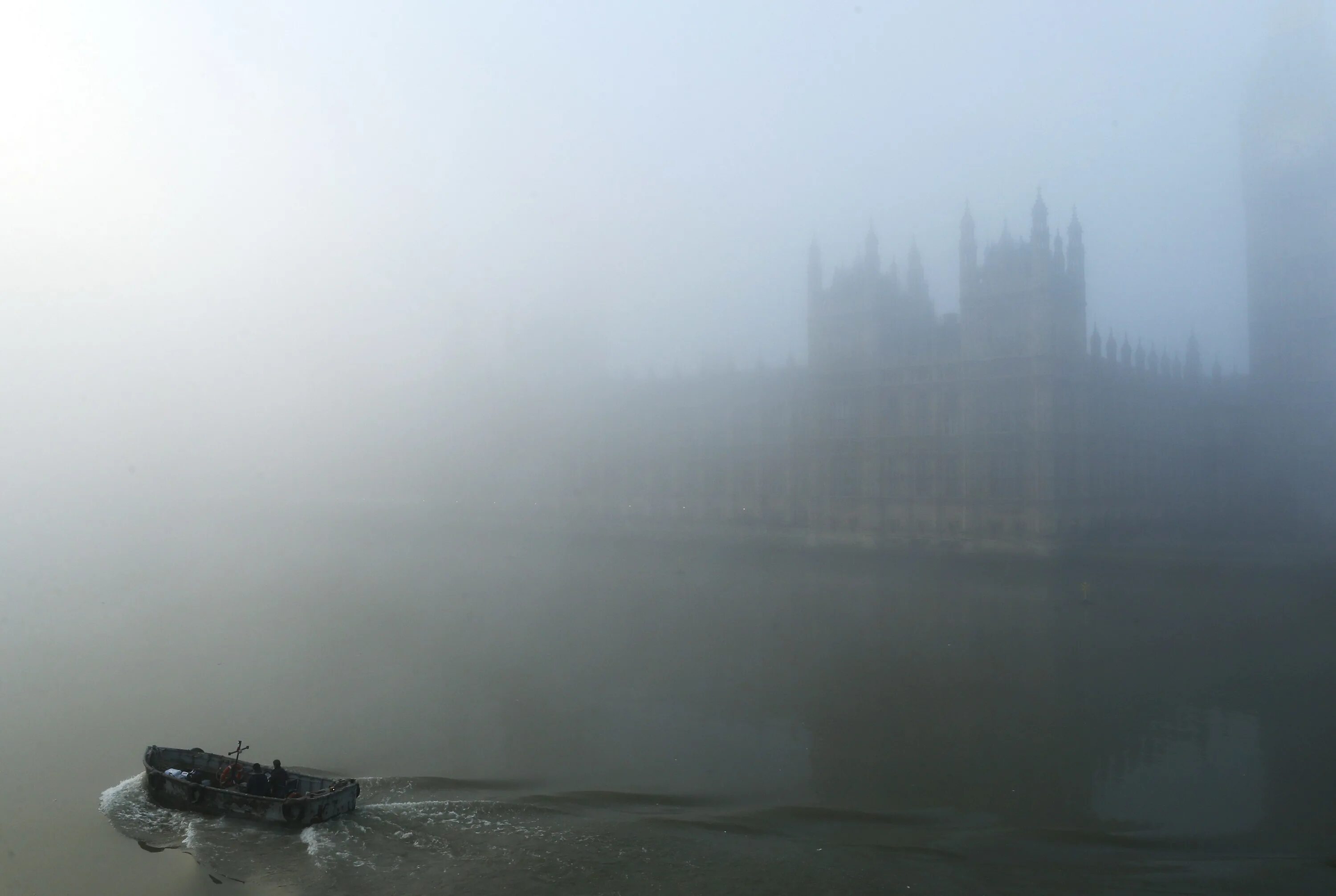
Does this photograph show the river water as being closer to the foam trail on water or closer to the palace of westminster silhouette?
the foam trail on water

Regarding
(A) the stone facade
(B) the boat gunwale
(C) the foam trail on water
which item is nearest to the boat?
(B) the boat gunwale

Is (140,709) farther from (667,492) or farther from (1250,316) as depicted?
Result: (1250,316)

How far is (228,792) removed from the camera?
46.8ft

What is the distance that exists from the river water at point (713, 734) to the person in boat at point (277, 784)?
20.6 inches

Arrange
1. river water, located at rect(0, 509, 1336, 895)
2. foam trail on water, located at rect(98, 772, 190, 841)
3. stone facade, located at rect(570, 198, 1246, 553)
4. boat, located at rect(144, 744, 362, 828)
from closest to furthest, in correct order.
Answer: river water, located at rect(0, 509, 1336, 895)
boat, located at rect(144, 744, 362, 828)
foam trail on water, located at rect(98, 772, 190, 841)
stone facade, located at rect(570, 198, 1246, 553)

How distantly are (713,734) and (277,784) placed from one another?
804 centimetres

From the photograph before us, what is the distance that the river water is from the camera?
1273 cm

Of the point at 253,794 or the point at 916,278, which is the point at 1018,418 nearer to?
the point at 916,278

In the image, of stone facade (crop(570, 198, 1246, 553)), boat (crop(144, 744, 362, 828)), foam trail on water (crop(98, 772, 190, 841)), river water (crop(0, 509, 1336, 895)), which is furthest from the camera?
stone facade (crop(570, 198, 1246, 553))

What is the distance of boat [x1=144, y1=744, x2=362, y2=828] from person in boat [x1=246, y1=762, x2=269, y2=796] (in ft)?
0.33

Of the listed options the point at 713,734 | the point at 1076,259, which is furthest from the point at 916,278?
the point at 713,734

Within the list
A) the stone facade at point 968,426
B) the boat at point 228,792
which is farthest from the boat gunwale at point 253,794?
the stone facade at point 968,426

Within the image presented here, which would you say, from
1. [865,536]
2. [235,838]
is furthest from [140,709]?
[865,536]

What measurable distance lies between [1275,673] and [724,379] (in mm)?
41145
